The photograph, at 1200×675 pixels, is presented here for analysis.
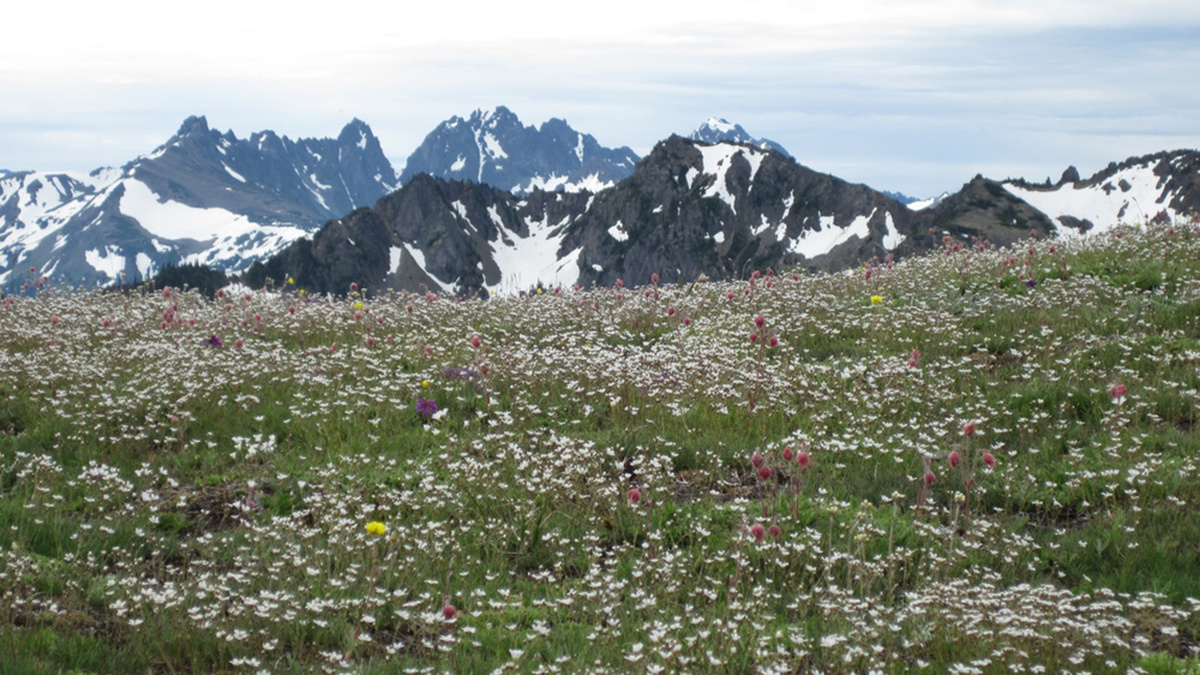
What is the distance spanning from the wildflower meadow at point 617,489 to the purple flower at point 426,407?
0.18 metres

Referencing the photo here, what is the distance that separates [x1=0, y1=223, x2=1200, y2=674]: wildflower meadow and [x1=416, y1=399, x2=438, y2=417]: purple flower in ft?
0.59

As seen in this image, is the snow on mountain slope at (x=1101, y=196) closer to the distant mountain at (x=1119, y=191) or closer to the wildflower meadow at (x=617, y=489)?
the distant mountain at (x=1119, y=191)

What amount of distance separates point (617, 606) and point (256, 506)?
3.56 metres

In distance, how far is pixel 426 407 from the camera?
373 inches

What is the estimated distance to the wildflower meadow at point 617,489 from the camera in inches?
199

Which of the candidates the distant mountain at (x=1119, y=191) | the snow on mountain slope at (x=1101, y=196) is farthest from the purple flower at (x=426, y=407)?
the snow on mountain slope at (x=1101, y=196)

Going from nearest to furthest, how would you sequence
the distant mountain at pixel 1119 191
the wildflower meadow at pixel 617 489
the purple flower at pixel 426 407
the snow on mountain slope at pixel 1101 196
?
1. the wildflower meadow at pixel 617 489
2. the purple flower at pixel 426 407
3. the distant mountain at pixel 1119 191
4. the snow on mountain slope at pixel 1101 196

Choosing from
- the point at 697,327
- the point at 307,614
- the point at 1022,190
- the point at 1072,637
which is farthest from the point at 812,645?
the point at 1022,190

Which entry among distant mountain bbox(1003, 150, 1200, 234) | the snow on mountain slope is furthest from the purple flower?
the snow on mountain slope

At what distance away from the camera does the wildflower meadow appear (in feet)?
16.6

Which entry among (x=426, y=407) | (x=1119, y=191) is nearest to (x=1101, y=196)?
(x=1119, y=191)

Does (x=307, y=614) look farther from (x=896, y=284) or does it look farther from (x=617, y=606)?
(x=896, y=284)

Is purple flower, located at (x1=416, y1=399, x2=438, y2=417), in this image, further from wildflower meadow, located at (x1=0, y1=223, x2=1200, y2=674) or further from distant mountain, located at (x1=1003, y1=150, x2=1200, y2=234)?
distant mountain, located at (x1=1003, y1=150, x2=1200, y2=234)

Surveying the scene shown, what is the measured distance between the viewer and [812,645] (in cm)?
506
